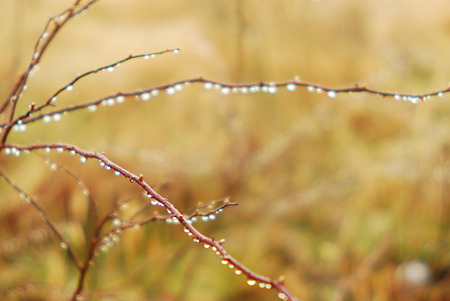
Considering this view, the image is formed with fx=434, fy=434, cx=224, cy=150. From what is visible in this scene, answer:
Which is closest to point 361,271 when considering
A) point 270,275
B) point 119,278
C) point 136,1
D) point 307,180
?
point 270,275

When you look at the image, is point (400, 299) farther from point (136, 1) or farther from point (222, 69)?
point (136, 1)

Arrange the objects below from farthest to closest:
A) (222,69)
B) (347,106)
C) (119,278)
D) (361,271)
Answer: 1. (347,106)
2. (222,69)
3. (119,278)
4. (361,271)

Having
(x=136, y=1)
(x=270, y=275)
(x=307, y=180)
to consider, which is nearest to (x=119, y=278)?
(x=270, y=275)

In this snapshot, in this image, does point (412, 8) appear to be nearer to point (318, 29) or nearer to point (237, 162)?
point (318, 29)

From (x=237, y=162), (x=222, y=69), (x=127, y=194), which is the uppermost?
(x=222, y=69)

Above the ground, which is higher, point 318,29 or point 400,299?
point 318,29

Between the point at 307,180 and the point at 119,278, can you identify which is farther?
the point at 307,180

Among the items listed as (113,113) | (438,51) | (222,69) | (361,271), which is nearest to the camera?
(361,271)
